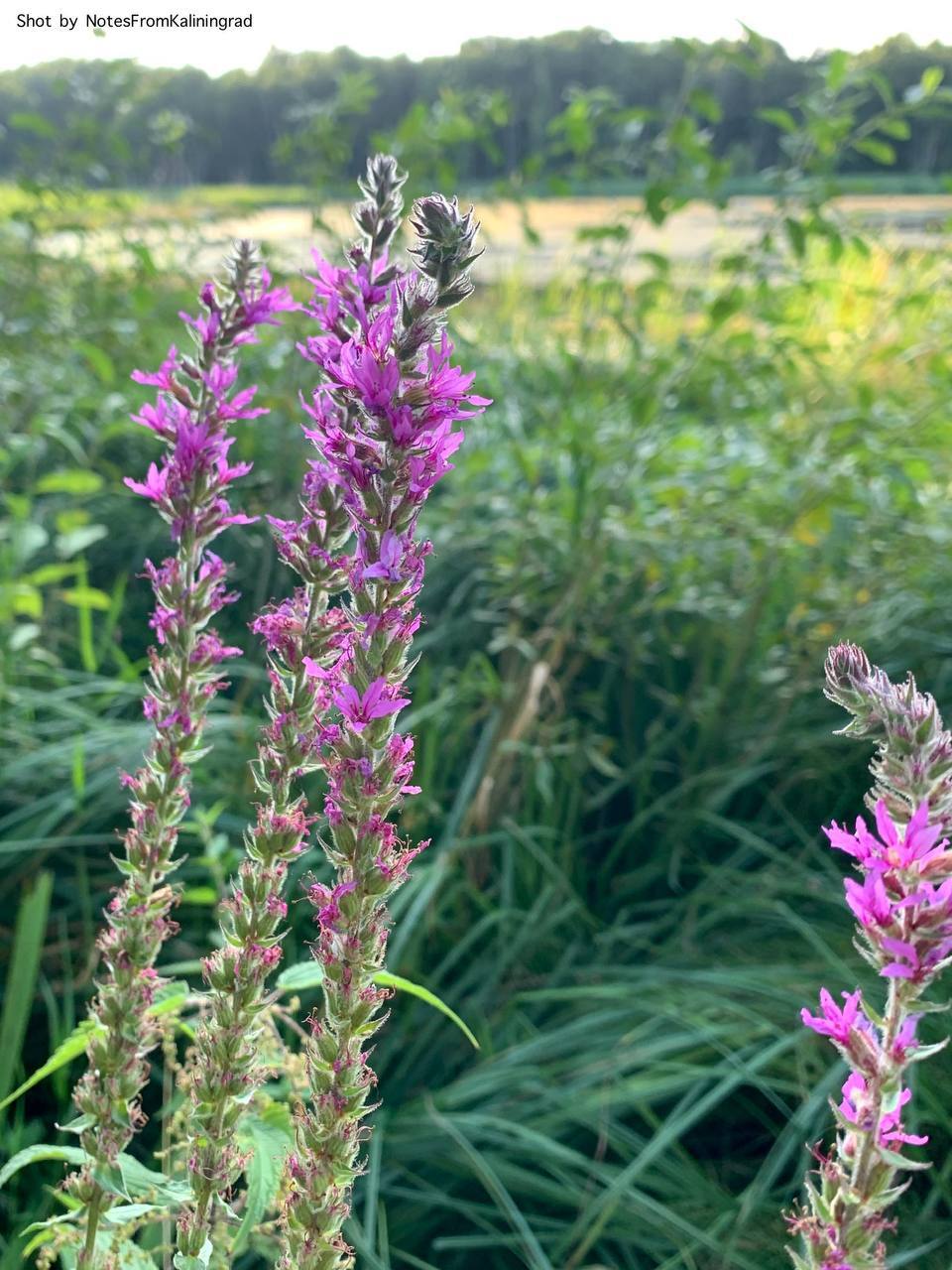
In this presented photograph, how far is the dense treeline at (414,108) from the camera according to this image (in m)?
3.44

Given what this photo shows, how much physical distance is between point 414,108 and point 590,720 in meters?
1.80

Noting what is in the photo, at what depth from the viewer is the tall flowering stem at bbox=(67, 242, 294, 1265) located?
100cm

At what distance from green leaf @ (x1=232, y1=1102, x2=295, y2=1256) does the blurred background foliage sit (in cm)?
28

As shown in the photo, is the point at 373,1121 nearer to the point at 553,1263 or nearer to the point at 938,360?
the point at 553,1263

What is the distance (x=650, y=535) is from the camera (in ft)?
11.4

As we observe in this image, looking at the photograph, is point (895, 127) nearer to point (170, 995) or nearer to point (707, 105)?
point (707, 105)

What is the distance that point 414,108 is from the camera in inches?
129

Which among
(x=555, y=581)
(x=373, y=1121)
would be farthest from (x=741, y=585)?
(x=373, y=1121)

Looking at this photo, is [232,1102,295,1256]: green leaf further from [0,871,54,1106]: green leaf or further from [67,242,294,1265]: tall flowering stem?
[0,871,54,1106]: green leaf

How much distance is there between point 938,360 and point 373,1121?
2.24m

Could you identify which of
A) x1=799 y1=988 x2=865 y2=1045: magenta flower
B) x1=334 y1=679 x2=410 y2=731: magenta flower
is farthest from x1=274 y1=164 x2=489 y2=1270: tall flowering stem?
x1=799 y1=988 x2=865 y2=1045: magenta flower

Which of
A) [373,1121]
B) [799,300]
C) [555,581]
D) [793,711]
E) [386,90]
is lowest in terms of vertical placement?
[373,1121]

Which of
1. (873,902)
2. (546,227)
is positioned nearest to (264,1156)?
(873,902)

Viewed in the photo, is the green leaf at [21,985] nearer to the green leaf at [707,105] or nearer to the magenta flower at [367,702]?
the magenta flower at [367,702]
